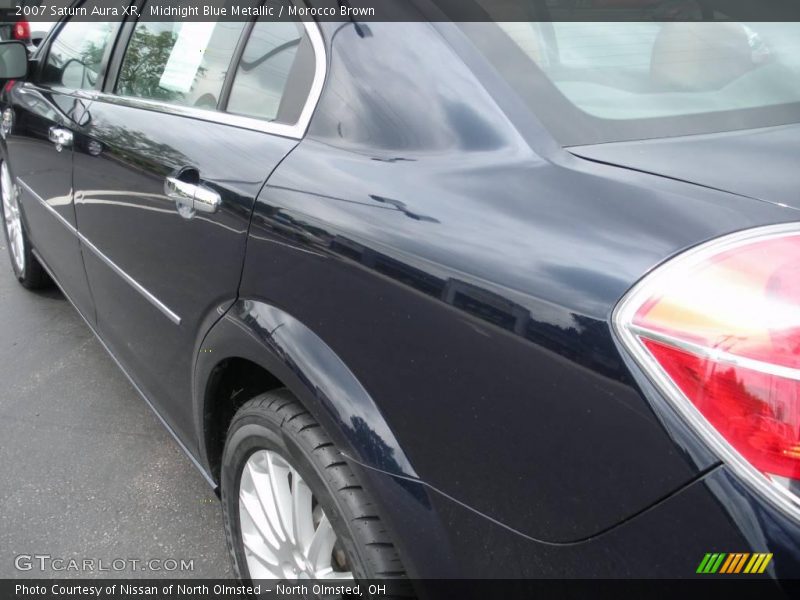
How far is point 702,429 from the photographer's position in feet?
2.89

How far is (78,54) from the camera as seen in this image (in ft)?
9.96

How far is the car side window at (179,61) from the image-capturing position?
1946 millimetres

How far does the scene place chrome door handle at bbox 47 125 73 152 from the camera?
2.63m

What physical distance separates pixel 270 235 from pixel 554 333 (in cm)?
72

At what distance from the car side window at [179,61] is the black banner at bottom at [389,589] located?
1.31 m

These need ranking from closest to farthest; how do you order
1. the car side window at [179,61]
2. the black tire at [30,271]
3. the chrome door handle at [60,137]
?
the car side window at [179,61] < the chrome door handle at [60,137] < the black tire at [30,271]

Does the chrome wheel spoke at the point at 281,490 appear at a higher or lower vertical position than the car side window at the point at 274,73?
lower

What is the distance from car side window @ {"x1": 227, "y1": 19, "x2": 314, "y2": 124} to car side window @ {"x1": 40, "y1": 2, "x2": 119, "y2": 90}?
1.09 metres

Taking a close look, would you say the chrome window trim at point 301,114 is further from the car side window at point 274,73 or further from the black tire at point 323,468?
the black tire at point 323,468

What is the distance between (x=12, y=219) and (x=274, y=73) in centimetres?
321

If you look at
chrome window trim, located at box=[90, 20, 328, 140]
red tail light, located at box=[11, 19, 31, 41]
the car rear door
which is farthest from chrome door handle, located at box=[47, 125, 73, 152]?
red tail light, located at box=[11, 19, 31, 41]

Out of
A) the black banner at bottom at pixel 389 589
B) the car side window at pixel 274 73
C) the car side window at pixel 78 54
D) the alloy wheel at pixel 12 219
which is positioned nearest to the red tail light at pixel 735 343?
the black banner at bottom at pixel 389 589

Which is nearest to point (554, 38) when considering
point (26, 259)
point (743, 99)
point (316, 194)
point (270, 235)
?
point (743, 99)

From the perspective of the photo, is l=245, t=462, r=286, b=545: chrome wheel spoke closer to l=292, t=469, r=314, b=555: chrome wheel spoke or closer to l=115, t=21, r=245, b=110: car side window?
l=292, t=469, r=314, b=555: chrome wheel spoke
